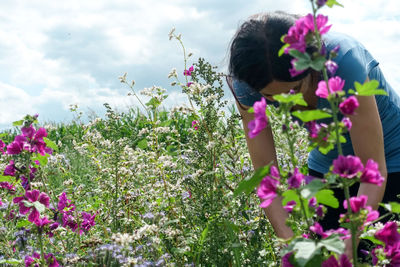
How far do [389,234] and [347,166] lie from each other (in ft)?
1.25

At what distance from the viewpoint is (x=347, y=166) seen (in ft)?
3.80

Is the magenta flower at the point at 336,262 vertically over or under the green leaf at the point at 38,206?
under

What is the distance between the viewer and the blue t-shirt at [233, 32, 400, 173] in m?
2.09

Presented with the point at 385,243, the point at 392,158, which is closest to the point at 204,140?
the point at 392,158

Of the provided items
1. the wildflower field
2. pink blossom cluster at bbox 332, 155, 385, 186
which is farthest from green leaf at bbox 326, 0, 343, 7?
A: pink blossom cluster at bbox 332, 155, 385, 186

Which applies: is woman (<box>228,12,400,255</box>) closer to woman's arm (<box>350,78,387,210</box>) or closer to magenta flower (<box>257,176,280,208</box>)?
woman's arm (<box>350,78,387,210</box>)

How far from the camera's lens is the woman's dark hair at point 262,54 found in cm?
199

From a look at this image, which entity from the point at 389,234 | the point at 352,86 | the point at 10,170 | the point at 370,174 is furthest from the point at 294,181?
the point at 10,170

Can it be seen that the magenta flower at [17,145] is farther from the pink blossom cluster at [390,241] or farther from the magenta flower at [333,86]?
the pink blossom cluster at [390,241]

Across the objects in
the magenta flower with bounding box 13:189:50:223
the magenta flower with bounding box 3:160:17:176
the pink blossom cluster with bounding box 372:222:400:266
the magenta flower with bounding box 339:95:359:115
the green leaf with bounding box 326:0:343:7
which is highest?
the magenta flower with bounding box 3:160:17:176

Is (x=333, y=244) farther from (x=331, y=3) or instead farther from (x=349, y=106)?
(x=331, y=3)

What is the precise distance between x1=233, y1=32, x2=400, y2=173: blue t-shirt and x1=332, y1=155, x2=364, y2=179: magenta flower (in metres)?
1.01

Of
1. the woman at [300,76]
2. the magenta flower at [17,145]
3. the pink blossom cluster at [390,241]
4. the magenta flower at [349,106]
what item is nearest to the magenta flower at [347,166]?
the magenta flower at [349,106]

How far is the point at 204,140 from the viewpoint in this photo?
8.39 ft
